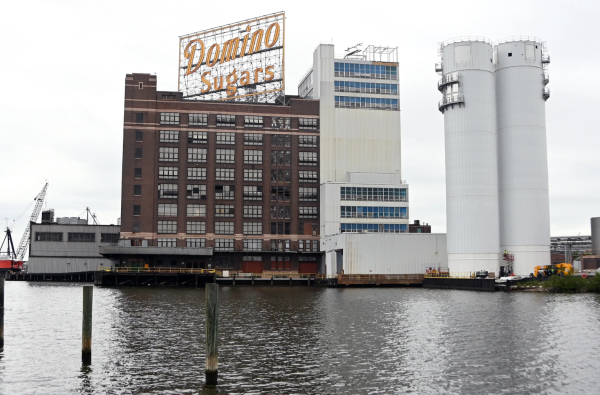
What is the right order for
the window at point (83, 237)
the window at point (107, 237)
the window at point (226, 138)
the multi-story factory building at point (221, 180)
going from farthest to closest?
the window at point (83, 237)
the window at point (107, 237)
the window at point (226, 138)
the multi-story factory building at point (221, 180)

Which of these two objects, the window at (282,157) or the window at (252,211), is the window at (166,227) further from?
the window at (282,157)

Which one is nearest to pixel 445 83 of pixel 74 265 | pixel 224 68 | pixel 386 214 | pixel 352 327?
pixel 386 214

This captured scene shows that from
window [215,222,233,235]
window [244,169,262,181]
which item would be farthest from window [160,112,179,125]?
window [215,222,233,235]

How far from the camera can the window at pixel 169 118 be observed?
500ft

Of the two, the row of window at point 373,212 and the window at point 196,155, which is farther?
the window at point 196,155

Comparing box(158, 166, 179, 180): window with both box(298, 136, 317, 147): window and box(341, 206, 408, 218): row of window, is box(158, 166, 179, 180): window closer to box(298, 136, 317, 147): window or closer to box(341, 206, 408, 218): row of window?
box(298, 136, 317, 147): window

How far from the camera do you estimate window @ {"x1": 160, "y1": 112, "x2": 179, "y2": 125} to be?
500 ft

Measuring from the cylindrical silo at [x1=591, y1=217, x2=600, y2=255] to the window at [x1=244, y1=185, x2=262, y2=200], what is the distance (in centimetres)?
9130

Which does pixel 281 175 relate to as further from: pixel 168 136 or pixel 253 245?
pixel 168 136

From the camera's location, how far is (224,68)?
154 metres

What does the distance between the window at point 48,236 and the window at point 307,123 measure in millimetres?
71638

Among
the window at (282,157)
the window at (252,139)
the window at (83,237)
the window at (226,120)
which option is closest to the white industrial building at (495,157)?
the window at (282,157)

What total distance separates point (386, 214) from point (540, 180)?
121ft

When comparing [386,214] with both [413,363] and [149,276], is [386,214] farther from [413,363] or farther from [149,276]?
[413,363]
